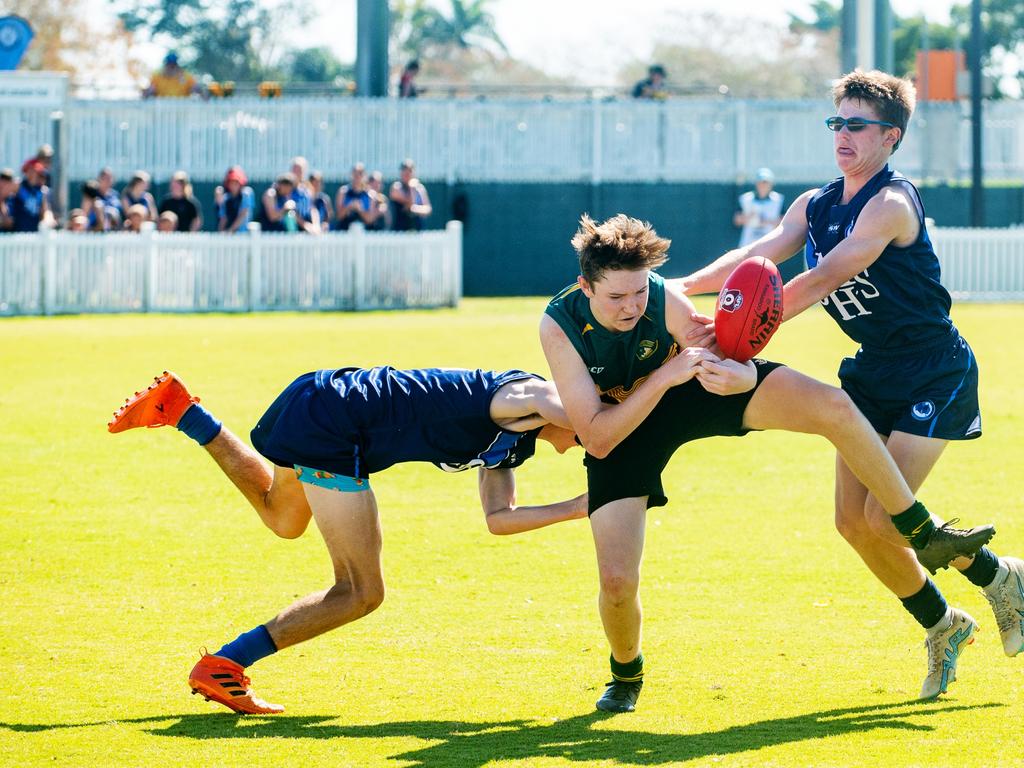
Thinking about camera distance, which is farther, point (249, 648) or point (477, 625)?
point (477, 625)

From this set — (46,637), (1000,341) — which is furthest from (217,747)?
(1000,341)

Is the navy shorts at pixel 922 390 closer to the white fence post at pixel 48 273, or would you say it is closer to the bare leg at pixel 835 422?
the bare leg at pixel 835 422

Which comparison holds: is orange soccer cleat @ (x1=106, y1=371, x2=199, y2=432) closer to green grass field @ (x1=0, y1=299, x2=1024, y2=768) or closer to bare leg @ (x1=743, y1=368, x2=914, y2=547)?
green grass field @ (x1=0, y1=299, x2=1024, y2=768)

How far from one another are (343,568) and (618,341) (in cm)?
141

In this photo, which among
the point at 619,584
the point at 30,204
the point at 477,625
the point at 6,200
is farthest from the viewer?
the point at 30,204

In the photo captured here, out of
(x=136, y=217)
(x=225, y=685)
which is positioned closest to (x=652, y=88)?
(x=136, y=217)

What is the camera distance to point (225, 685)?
5957 millimetres

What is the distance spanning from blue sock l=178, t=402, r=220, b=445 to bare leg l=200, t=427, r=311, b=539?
0.03 meters

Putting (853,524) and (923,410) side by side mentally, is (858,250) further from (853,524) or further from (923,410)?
(853,524)

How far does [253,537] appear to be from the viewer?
30.9 feet

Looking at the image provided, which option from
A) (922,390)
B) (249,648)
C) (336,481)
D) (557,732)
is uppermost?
(922,390)

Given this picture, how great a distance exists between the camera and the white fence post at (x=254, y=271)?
78.3ft

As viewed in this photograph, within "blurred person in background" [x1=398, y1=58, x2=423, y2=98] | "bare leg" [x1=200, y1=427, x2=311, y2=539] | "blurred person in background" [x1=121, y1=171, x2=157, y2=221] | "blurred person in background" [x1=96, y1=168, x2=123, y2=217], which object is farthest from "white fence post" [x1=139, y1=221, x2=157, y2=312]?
"bare leg" [x1=200, y1=427, x2=311, y2=539]

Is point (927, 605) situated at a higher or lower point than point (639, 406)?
lower
